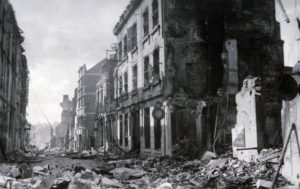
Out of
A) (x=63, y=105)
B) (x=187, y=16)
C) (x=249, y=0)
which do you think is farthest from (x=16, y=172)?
(x=63, y=105)

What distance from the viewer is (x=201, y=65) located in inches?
685

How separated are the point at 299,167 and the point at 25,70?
116 feet

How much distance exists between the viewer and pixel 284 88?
25.8 feet

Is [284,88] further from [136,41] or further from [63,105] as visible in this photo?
[63,105]

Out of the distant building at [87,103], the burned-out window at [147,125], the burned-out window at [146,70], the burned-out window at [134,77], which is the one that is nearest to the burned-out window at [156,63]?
the burned-out window at [146,70]

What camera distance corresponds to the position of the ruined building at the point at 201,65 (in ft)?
53.1

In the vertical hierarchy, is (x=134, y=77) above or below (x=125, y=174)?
above

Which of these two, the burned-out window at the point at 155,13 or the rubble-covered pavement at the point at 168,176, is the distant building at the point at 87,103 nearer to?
the burned-out window at the point at 155,13

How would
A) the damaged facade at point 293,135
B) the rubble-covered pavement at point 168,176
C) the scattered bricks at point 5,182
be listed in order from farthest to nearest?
the rubble-covered pavement at point 168,176, the scattered bricks at point 5,182, the damaged facade at point 293,135

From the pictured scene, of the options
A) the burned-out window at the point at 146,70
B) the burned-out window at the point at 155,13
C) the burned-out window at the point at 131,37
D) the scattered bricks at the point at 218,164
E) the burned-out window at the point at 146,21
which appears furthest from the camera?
the burned-out window at the point at 131,37

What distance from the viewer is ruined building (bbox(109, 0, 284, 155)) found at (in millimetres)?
16188

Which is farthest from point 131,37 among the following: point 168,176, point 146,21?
point 168,176

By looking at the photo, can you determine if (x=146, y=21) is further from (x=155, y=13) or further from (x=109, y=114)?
(x=109, y=114)

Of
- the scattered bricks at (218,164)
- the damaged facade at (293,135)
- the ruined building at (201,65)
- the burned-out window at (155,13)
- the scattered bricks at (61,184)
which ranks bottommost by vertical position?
the scattered bricks at (61,184)
